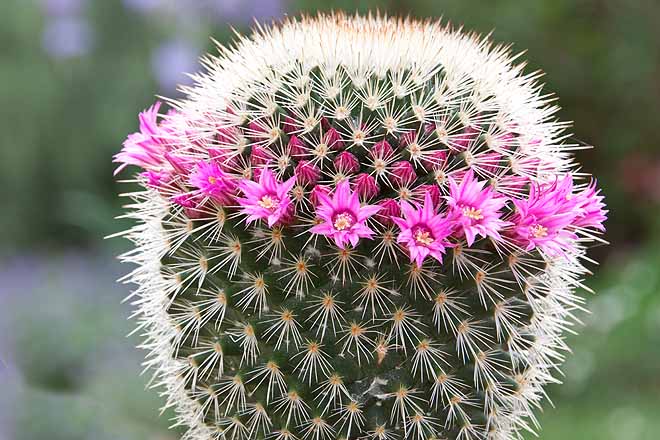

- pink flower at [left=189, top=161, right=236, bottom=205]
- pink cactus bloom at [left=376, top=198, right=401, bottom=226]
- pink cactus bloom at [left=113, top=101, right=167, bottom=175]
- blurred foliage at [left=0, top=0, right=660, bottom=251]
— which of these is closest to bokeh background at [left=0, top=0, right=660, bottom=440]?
blurred foliage at [left=0, top=0, right=660, bottom=251]

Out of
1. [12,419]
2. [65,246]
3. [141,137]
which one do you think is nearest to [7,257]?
[65,246]

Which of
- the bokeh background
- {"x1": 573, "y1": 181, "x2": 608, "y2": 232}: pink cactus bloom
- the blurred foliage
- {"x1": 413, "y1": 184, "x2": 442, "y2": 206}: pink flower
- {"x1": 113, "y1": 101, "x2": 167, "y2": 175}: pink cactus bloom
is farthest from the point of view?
the blurred foliage

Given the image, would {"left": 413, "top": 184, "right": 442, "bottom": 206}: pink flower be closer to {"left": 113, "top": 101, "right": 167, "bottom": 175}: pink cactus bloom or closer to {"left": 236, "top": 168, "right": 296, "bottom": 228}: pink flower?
{"left": 236, "top": 168, "right": 296, "bottom": 228}: pink flower

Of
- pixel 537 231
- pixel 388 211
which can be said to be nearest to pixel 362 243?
pixel 388 211

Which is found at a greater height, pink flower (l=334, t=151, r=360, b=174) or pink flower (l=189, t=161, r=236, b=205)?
pink flower (l=334, t=151, r=360, b=174)

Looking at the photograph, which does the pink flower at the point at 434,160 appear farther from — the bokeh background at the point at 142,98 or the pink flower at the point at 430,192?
the bokeh background at the point at 142,98

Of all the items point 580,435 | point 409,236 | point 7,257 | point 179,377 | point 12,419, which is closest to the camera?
point 409,236

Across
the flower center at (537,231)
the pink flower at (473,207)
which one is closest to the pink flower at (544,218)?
the flower center at (537,231)

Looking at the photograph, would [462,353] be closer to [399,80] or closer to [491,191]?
[491,191]
